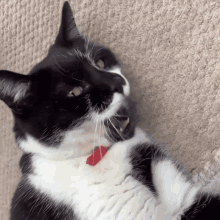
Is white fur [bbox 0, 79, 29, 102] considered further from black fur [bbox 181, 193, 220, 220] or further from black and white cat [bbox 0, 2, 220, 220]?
black fur [bbox 181, 193, 220, 220]

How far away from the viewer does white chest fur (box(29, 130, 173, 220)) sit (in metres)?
0.77

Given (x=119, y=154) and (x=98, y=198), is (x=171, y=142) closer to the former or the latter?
(x=119, y=154)

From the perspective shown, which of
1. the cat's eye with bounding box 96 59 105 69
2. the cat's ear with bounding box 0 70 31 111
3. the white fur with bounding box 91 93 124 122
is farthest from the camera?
the cat's eye with bounding box 96 59 105 69

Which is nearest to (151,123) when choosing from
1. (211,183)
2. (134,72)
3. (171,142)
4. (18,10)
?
(171,142)

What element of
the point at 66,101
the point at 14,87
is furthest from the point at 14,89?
the point at 66,101

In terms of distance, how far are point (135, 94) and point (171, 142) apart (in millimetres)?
264

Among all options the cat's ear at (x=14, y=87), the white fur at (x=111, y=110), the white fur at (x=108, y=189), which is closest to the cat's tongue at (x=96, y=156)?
the white fur at (x=108, y=189)

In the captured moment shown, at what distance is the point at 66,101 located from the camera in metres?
0.70

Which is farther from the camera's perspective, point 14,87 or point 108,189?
point 108,189

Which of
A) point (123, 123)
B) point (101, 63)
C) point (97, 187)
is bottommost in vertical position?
point (97, 187)

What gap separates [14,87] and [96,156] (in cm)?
36

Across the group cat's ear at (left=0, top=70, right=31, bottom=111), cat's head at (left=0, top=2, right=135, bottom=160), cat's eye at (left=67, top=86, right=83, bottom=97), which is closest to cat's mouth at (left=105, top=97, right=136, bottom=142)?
cat's head at (left=0, top=2, right=135, bottom=160)

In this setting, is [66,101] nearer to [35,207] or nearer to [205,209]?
[35,207]

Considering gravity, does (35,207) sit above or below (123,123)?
below
